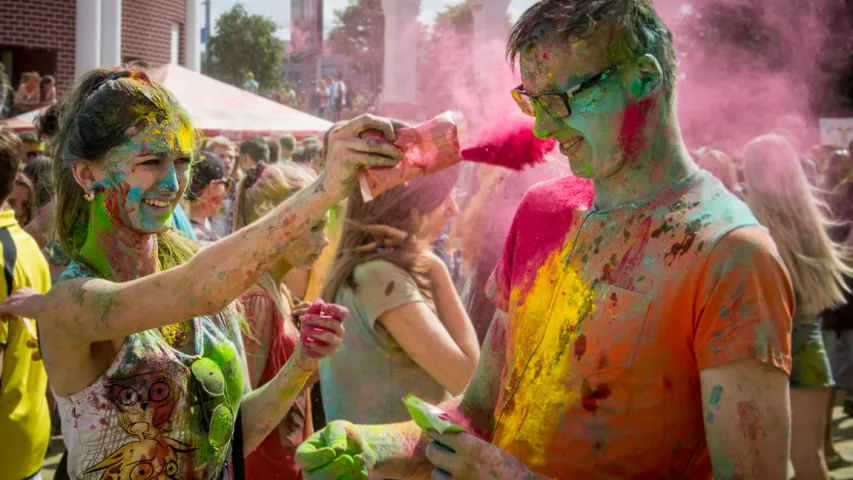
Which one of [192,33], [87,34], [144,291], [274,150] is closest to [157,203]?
[144,291]

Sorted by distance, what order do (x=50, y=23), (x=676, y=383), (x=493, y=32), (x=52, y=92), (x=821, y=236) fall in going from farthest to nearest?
(x=50, y=23), (x=52, y=92), (x=821, y=236), (x=493, y=32), (x=676, y=383)

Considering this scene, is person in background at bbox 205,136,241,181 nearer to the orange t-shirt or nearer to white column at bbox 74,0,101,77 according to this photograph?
the orange t-shirt

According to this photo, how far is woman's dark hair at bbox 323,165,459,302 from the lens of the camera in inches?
130

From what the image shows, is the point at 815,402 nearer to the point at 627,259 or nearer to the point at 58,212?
the point at 627,259

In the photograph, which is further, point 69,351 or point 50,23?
point 50,23

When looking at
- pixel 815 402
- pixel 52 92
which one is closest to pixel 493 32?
pixel 815 402

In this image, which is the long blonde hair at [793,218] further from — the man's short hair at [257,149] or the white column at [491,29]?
the man's short hair at [257,149]

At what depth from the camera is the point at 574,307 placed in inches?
78.5

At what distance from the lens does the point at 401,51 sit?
5.09 m

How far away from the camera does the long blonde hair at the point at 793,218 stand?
506 centimetres

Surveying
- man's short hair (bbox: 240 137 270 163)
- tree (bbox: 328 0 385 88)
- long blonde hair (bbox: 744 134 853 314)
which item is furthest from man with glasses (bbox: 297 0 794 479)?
man's short hair (bbox: 240 137 270 163)

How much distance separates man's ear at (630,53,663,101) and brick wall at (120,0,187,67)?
16.6m

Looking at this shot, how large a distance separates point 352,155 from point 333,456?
0.66 meters

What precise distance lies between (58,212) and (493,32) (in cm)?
219
